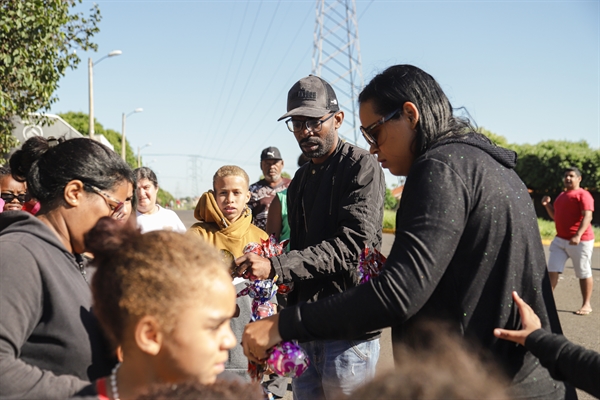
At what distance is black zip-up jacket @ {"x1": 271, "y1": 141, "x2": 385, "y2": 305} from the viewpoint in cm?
316

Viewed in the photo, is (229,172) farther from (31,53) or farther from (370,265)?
(31,53)

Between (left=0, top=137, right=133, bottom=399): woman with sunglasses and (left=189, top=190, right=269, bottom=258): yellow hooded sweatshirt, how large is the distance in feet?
8.31

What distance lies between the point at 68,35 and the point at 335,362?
35.0 ft

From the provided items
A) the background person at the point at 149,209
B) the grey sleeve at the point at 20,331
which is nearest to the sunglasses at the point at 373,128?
the grey sleeve at the point at 20,331

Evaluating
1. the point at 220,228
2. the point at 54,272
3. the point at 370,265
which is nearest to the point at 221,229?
the point at 220,228

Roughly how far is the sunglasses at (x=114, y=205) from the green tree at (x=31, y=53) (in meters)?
8.28

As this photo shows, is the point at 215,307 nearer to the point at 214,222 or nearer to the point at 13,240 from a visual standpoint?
the point at 13,240

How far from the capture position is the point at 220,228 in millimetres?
5176

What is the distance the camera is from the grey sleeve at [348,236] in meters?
3.11

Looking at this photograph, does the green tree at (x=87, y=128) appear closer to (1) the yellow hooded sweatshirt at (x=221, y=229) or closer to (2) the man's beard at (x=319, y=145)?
(1) the yellow hooded sweatshirt at (x=221, y=229)

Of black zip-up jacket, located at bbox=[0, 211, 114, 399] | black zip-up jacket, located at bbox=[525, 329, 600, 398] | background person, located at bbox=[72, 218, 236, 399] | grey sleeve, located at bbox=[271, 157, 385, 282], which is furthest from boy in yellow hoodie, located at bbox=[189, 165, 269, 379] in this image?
black zip-up jacket, located at bbox=[525, 329, 600, 398]

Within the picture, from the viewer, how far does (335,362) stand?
10.7ft

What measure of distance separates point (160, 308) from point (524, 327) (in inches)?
46.3

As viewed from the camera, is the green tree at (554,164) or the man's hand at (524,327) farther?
the green tree at (554,164)
